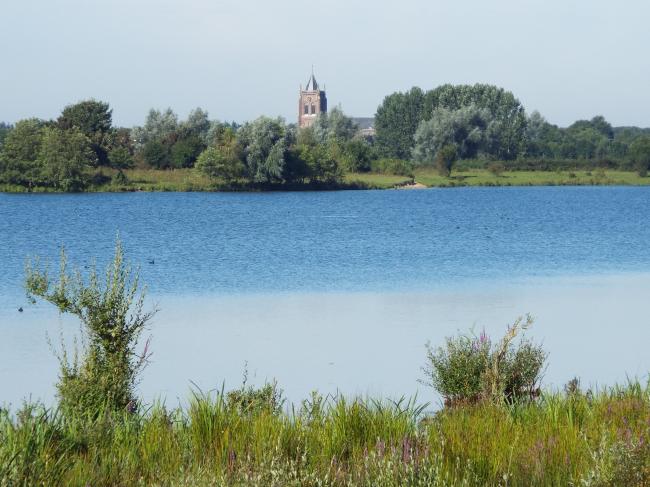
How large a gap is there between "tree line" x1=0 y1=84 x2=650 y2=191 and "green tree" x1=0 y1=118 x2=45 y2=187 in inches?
3.4

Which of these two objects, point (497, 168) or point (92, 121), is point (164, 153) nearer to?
point (92, 121)

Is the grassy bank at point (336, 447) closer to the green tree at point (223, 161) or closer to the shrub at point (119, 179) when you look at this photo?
the green tree at point (223, 161)

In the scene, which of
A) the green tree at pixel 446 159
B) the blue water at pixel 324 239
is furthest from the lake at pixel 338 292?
the green tree at pixel 446 159

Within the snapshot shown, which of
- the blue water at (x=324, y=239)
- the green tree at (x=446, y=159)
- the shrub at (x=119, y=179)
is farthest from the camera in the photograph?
the green tree at (x=446, y=159)

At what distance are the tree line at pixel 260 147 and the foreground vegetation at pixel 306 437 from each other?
71.8 meters

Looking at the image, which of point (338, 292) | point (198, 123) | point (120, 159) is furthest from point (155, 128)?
point (338, 292)

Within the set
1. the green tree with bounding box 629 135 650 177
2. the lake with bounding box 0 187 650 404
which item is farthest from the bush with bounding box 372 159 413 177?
the lake with bounding box 0 187 650 404

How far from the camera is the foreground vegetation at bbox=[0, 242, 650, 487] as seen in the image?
5.45 meters

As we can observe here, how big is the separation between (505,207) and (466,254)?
33373mm

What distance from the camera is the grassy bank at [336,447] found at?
539 centimetres

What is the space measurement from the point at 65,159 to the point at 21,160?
180 inches

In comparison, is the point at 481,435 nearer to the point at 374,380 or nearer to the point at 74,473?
the point at 74,473

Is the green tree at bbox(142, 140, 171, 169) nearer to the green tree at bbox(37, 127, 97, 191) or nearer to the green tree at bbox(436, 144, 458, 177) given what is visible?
the green tree at bbox(37, 127, 97, 191)

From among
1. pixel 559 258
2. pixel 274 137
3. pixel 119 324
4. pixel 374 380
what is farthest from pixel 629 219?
pixel 119 324
